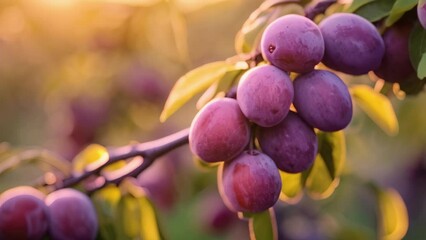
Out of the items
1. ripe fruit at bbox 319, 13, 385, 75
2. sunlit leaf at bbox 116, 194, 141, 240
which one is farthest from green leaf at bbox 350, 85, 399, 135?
sunlit leaf at bbox 116, 194, 141, 240

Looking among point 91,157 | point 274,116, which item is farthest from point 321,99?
point 91,157

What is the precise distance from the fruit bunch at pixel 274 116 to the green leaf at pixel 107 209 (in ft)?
0.68

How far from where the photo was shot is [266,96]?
841 millimetres

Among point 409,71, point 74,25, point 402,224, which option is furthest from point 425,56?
point 74,25

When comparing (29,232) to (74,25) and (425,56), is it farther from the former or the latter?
(74,25)

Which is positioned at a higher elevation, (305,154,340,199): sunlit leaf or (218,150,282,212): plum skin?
(218,150,282,212): plum skin

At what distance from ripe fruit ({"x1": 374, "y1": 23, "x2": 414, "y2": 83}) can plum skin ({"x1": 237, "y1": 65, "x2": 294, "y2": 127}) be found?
134 mm

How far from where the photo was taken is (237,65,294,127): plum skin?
2.76 ft

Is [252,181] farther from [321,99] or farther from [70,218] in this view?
[70,218]

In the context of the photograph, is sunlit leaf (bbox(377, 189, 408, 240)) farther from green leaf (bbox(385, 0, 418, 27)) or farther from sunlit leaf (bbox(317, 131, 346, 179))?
green leaf (bbox(385, 0, 418, 27))

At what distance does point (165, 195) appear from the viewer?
5.28ft

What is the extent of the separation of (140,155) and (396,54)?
29 cm

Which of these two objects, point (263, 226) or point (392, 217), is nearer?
point (263, 226)

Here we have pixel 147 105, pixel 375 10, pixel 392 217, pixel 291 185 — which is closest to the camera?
pixel 375 10
